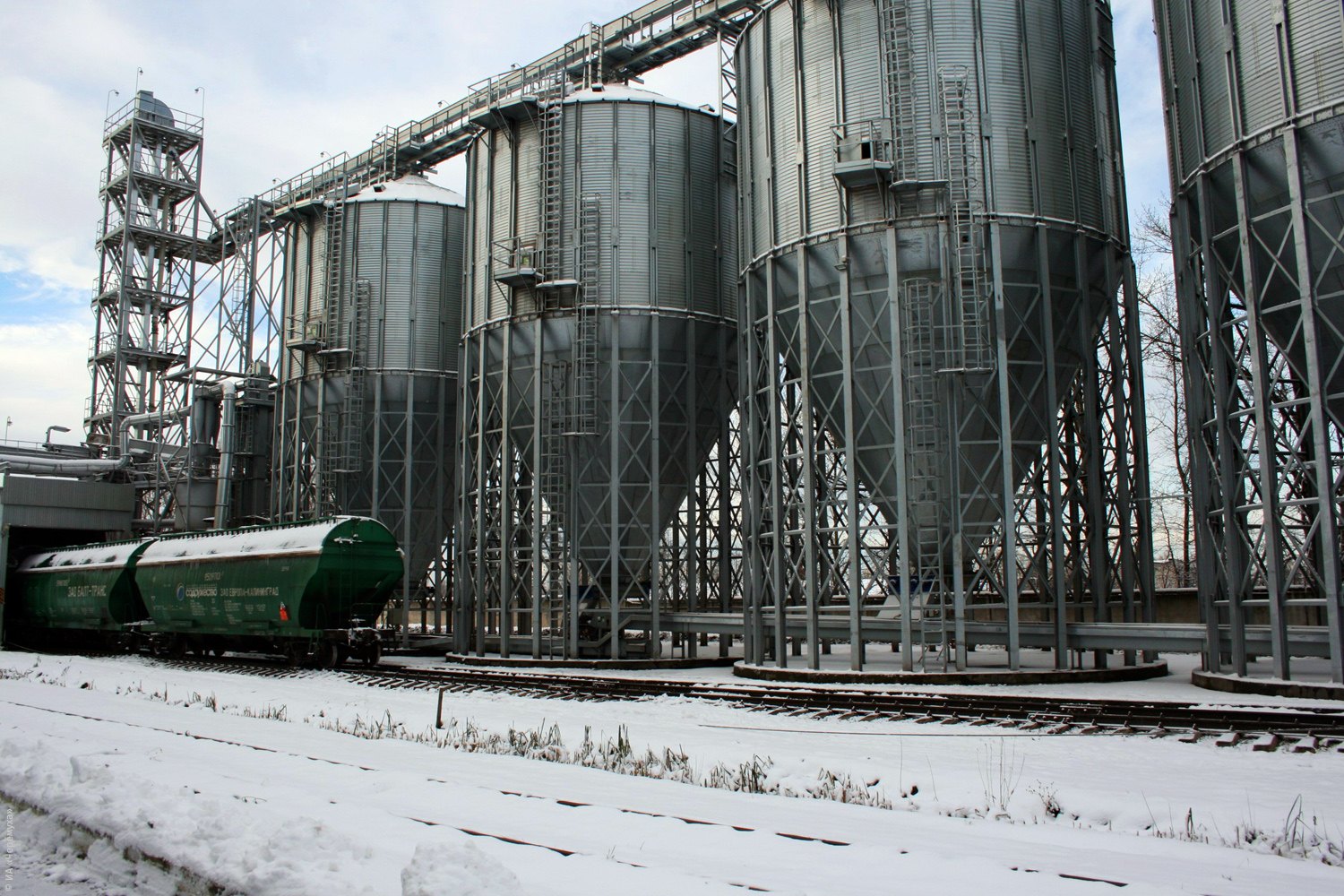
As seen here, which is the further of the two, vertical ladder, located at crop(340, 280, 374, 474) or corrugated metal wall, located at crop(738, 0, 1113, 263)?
vertical ladder, located at crop(340, 280, 374, 474)

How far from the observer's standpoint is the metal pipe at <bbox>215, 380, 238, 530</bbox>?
4478cm

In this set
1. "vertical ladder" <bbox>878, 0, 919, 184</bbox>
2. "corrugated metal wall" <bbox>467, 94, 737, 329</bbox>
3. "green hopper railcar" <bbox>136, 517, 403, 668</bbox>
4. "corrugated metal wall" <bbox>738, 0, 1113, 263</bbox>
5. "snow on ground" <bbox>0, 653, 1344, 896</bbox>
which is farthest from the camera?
"corrugated metal wall" <bbox>467, 94, 737, 329</bbox>

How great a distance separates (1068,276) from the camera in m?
24.1

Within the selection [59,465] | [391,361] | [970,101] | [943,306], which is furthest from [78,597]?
[970,101]

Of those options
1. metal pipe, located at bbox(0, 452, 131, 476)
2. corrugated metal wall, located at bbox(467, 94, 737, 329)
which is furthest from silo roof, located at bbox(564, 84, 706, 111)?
metal pipe, located at bbox(0, 452, 131, 476)

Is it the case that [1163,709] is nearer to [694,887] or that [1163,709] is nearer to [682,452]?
[694,887]

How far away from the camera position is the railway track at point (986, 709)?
13422 millimetres

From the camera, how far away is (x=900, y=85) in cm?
2334

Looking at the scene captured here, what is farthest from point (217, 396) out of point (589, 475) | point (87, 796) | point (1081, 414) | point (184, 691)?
point (87, 796)

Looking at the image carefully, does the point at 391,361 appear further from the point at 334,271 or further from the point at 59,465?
the point at 59,465

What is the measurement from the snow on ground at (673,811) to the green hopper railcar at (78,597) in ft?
72.2

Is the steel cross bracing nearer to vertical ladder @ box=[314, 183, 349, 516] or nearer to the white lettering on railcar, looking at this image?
vertical ladder @ box=[314, 183, 349, 516]

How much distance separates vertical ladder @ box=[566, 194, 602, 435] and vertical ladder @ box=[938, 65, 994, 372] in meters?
10.8

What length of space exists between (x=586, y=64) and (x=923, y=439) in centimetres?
1896
